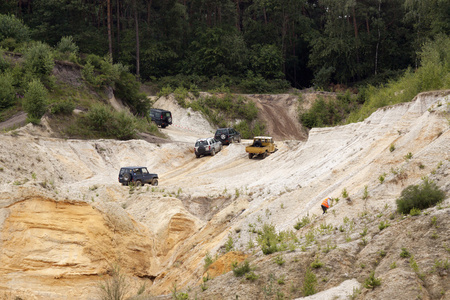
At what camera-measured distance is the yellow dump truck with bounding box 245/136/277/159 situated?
37.7m

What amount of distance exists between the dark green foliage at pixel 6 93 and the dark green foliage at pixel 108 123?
534 centimetres

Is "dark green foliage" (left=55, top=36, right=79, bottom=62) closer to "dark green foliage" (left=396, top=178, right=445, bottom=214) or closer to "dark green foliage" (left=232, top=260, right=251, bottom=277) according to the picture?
"dark green foliage" (left=232, top=260, right=251, bottom=277)

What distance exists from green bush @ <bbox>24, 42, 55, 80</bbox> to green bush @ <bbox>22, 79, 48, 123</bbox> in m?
6.18

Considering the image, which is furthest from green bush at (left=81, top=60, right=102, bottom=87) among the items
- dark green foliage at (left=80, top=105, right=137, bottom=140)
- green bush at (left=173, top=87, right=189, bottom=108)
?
green bush at (left=173, top=87, right=189, bottom=108)

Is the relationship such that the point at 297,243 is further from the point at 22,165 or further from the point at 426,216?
the point at 22,165

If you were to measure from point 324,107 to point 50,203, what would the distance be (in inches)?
1634

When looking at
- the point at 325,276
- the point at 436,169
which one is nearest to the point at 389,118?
the point at 436,169

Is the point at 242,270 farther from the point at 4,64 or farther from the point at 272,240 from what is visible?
the point at 4,64

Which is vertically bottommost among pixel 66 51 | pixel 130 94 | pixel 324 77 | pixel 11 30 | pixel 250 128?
pixel 250 128

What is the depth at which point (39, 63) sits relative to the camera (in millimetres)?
43500

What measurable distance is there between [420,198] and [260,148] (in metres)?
22.2

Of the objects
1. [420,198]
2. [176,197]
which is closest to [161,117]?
[176,197]

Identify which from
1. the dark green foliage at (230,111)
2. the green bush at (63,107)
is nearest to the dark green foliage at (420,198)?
the green bush at (63,107)

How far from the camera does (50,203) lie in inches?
825
